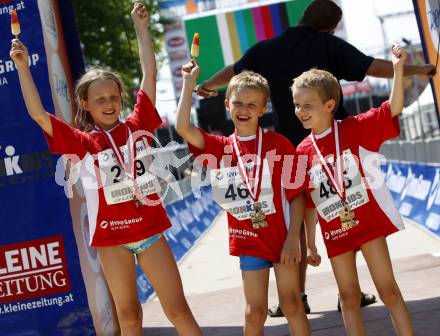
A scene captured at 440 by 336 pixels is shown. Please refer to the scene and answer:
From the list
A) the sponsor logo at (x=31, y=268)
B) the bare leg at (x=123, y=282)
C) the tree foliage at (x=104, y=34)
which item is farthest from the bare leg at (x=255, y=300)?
the tree foliage at (x=104, y=34)

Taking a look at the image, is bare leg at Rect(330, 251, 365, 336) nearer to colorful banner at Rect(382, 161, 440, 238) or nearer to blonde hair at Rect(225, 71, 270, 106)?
blonde hair at Rect(225, 71, 270, 106)

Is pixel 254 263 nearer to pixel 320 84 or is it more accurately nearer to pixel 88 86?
pixel 320 84

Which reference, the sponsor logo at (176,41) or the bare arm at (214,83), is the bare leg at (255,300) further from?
the sponsor logo at (176,41)

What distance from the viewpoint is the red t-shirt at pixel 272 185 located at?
4.05 metres

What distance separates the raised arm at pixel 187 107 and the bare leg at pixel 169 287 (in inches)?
23.3

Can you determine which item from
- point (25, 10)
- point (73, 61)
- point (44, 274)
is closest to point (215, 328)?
point (44, 274)

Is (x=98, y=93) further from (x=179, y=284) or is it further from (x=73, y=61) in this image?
(x=73, y=61)

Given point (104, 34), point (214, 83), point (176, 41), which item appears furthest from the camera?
point (176, 41)

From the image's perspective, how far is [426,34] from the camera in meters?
5.70

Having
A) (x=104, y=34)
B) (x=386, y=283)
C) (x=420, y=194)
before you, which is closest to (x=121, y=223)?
(x=386, y=283)

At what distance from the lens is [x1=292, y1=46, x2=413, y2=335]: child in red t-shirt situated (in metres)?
4.00

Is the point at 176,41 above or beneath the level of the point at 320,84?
above

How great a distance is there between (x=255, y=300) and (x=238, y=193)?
21.8 inches

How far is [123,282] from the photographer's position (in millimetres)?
4129
